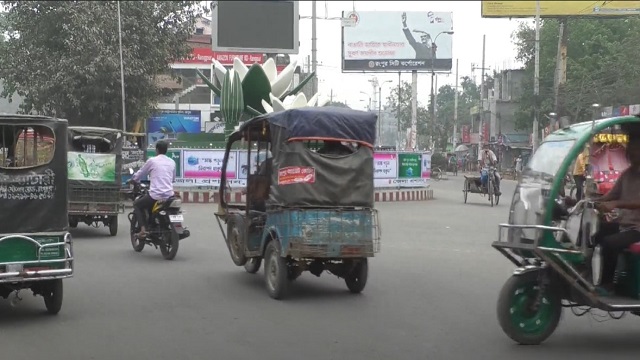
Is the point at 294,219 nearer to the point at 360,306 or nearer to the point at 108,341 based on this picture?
the point at 360,306

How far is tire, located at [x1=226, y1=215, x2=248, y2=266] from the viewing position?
9703 mm

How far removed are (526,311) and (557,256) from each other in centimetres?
58

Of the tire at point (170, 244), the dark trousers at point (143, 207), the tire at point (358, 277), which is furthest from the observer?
the dark trousers at point (143, 207)

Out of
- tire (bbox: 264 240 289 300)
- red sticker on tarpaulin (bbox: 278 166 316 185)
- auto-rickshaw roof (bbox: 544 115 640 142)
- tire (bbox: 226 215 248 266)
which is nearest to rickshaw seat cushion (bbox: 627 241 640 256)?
auto-rickshaw roof (bbox: 544 115 640 142)

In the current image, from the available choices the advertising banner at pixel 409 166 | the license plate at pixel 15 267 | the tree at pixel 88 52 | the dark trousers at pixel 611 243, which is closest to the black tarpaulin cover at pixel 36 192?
the license plate at pixel 15 267

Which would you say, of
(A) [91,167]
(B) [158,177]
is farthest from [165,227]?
(A) [91,167]

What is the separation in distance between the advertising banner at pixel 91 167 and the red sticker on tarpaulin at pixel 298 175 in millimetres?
6865

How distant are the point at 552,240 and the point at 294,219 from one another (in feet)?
9.89

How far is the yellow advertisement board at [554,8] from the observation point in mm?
25448

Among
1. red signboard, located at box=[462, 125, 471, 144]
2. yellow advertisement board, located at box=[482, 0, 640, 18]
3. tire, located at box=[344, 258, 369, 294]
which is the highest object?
yellow advertisement board, located at box=[482, 0, 640, 18]

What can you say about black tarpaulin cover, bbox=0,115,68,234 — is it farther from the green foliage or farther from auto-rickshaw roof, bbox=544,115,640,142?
the green foliage

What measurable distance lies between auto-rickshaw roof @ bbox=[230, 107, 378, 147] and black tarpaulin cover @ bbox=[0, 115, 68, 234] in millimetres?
2396

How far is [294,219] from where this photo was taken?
8.34 metres

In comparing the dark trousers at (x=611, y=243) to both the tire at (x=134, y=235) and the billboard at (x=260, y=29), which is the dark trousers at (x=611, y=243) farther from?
the billboard at (x=260, y=29)
